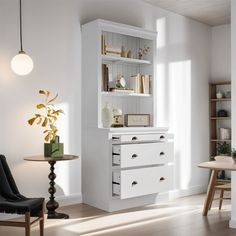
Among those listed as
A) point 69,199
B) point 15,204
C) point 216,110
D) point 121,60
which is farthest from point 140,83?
point 15,204

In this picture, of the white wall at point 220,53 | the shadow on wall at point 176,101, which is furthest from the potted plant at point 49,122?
the white wall at point 220,53

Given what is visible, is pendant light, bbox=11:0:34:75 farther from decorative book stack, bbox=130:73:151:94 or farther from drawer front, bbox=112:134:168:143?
decorative book stack, bbox=130:73:151:94

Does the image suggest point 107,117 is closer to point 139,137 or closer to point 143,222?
point 139,137

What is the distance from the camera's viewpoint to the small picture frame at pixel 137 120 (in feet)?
16.4

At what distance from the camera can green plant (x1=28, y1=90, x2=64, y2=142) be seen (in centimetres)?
426

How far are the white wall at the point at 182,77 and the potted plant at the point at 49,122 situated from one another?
4.71 feet

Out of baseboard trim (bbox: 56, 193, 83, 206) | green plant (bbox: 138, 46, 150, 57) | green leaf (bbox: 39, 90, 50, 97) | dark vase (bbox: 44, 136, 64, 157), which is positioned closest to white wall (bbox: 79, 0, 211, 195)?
green plant (bbox: 138, 46, 150, 57)

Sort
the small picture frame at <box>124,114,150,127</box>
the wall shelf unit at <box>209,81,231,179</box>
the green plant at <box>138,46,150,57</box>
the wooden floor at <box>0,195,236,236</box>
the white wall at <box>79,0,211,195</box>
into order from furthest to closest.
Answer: the wall shelf unit at <box>209,81,231,179</box> → the white wall at <box>79,0,211,195</box> → the green plant at <box>138,46,150,57</box> → the small picture frame at <box>124,114,150,127</box> → the wooden floor at <box>0,195,236,236</box>

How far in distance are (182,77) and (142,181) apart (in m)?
2.02

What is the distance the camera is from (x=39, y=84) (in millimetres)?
4480

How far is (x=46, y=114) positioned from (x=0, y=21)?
3.73 ft

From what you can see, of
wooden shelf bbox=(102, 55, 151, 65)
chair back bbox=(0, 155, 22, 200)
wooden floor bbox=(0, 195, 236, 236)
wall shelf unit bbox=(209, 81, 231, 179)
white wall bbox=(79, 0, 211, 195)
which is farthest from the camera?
wall shelf unit bbox=(209, 81, 231, 179)

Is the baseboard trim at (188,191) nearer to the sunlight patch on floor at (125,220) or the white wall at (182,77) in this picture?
the white wall at (182,77)

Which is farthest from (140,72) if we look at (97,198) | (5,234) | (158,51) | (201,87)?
(5,234)
